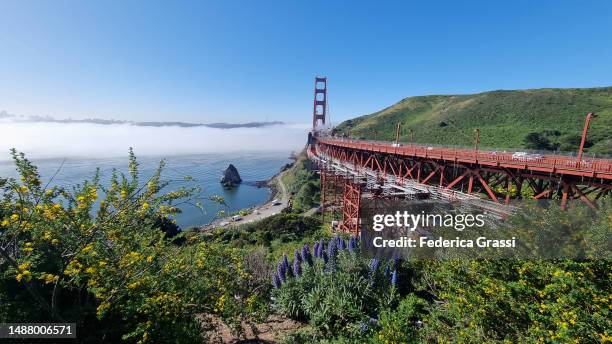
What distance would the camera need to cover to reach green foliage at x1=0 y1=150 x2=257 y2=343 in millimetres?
4699

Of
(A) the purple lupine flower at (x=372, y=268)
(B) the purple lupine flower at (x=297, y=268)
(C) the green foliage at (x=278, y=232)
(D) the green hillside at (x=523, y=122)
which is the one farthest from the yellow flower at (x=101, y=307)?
(D) the green hillside at (x=523, y=122)

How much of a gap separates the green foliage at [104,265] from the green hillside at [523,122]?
4406 centimetres

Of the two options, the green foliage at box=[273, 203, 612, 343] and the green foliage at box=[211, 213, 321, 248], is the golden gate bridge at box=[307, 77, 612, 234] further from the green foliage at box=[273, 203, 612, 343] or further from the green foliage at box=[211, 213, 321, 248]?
the green foliage at box=[211, 213, 321, 248]

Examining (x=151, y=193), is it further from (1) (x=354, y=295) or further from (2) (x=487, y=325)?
(2) (x=487, y=325)

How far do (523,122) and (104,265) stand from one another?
8049cm

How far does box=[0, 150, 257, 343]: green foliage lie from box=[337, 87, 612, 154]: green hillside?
44.1 metres

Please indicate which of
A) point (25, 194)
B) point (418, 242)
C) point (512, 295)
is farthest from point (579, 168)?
point (25, 194)

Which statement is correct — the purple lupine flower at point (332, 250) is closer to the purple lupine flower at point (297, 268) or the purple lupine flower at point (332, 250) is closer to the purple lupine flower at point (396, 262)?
the purple lupine flower at point (297, 268)

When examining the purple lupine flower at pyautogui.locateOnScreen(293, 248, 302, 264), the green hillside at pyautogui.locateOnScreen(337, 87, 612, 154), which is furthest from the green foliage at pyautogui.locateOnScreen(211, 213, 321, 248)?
the green hillside at pyautogui.locateOnScreen(337, 87, 612, 154)

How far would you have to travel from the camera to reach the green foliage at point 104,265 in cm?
470

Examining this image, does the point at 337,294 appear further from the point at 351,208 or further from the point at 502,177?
the point at 502,177

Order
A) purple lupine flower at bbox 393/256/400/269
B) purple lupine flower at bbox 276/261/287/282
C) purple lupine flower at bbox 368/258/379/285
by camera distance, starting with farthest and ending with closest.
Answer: purple lupine flower at bbox 276/261/287/282 < purple lupine flower at bbox 393/256/400/269 < purple lupine flower at bbox 368/258/379/285

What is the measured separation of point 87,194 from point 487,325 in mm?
8626

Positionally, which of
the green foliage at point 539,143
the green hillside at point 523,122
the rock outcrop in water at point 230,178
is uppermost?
the green hillside at point 523,122
